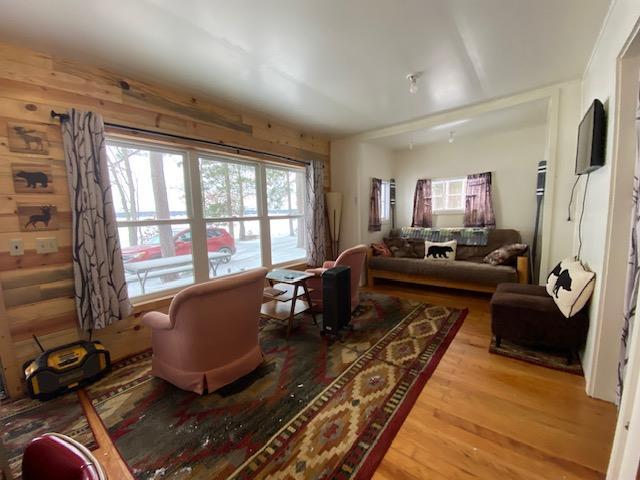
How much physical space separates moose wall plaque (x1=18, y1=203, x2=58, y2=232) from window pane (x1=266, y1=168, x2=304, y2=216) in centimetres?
205

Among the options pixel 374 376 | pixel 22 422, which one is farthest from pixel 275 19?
pixel 22 422

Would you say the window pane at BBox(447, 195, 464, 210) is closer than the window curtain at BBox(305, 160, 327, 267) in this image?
No

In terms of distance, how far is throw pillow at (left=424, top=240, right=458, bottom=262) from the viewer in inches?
158

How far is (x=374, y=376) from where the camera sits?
6.41ft

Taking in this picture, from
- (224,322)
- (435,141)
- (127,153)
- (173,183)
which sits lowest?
(224,322)

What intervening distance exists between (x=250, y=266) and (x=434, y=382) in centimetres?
237

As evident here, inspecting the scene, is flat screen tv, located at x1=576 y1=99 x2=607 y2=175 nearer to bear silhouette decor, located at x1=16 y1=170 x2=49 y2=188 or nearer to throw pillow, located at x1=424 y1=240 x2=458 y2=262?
throw pillow, located at x1=424 y1=240 x2=458 y2=262

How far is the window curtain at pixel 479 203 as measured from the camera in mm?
4121

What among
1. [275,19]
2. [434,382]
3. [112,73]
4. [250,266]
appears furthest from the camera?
[250,266]

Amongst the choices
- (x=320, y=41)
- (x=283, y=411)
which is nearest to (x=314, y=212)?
(x=320, y=41)

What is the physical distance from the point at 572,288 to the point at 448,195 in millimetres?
2960

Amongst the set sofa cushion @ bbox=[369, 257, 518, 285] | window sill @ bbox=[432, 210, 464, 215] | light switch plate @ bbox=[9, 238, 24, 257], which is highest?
window sill @ bbox=[432, 210, 464, 215]

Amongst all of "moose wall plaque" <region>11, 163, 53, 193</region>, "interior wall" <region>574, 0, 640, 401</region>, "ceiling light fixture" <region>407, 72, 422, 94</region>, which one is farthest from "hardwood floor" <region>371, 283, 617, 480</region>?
"moose wall plaque" <region>11, 163, 53, 193</region>

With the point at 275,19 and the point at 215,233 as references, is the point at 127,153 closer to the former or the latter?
the point at 215,233
